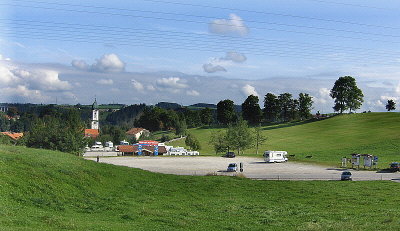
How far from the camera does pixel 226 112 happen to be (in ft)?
593

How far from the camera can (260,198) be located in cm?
3406

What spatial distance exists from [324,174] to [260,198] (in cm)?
2469

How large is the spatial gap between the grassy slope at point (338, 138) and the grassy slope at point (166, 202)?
126ft

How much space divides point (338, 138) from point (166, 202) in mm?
99815

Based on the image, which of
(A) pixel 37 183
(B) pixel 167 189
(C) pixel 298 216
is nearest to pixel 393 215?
(C) pixel 298 216

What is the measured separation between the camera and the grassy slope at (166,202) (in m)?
21.6

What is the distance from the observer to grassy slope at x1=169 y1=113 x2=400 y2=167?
294 ft

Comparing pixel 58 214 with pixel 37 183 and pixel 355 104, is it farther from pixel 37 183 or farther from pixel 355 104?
pixel 355 104

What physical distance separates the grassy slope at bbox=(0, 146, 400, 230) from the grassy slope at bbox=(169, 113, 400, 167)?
38510mm

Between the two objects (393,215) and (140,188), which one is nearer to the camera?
(393,215)

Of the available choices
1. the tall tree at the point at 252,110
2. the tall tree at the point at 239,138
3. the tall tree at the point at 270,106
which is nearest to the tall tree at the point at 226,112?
the tall tree at the point at 252,110

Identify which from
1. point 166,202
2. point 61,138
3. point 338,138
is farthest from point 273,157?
point 338,138

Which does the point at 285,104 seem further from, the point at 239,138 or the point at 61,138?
the point at 61,138

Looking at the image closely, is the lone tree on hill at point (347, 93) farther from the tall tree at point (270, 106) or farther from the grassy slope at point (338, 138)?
the tall tree at point (270, 106)
